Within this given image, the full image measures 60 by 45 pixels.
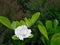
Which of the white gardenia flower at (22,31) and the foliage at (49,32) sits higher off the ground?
the white gardenia flower at (22,31)

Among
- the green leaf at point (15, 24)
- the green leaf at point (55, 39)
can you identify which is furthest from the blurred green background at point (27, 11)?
the green leaf at point (55, 39)

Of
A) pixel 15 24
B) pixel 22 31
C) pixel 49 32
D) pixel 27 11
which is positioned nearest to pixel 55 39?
pixel 49 32

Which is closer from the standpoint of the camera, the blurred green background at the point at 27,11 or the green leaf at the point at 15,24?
the green leaf at the point at 15,24

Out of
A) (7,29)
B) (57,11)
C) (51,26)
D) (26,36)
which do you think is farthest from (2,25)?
(57,11)

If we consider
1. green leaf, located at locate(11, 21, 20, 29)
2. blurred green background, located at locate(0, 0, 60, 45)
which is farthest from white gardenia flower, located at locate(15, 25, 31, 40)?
blurred green background, located at locate(0, 0, 60, 45)

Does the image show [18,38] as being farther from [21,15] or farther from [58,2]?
[58,2]

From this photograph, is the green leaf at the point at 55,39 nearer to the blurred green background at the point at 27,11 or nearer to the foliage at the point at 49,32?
the foliage at the point at 49,32

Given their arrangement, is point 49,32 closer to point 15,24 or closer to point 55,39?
point 55,39

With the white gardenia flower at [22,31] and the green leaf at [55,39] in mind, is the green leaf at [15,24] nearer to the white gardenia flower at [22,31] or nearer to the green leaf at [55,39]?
the white gardenia flower at [22,31]
